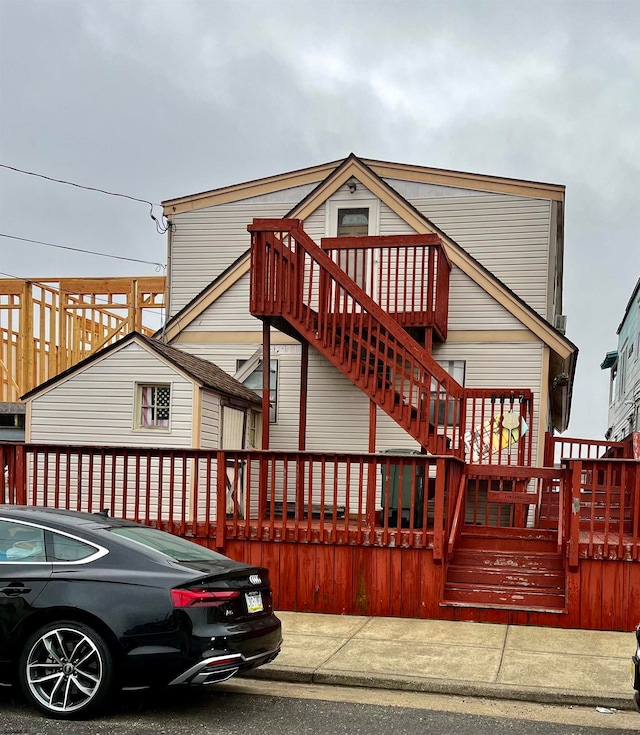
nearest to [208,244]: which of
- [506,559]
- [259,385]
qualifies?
[259,385]

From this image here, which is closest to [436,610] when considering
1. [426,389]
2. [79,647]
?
[426,389]

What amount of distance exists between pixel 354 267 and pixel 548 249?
390 centimetres

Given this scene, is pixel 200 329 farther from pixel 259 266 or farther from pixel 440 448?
pixel 440 448

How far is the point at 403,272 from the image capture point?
14.5 m

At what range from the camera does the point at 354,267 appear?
14.4 m

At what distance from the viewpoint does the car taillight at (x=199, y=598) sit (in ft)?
19.0

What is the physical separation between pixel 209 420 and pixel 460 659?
686cm

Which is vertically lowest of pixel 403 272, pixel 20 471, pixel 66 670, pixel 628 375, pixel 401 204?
pixel 66 670

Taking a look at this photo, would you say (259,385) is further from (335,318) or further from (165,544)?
(165,544)

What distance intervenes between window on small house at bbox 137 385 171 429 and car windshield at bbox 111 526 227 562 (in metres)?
6.56

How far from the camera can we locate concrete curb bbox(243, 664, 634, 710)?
6469mm

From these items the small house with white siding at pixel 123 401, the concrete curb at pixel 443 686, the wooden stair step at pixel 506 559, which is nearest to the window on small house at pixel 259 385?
the small house with white siding at pixel 123 401

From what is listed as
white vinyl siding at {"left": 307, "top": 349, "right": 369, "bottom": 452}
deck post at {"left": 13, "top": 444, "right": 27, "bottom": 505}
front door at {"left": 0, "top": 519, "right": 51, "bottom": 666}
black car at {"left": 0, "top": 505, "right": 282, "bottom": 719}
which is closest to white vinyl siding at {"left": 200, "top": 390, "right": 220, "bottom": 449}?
white vinyl siding at {"left": 307, "top": 349, "right": 369, "bottom": 452}

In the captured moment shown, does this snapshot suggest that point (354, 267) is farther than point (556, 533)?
Yes
